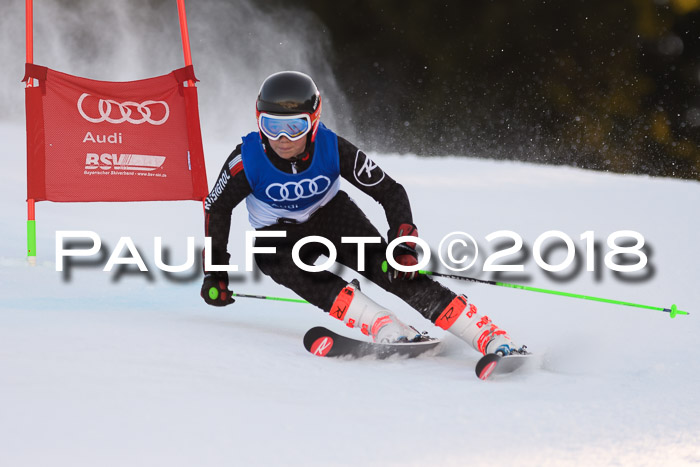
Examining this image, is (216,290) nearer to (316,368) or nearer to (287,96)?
(316,368)

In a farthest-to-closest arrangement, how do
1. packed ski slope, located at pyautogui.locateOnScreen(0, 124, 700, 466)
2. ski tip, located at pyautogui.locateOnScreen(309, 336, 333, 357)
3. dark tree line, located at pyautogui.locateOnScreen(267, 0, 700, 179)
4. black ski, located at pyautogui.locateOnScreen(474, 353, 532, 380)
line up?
dark tree line, located at pyautogui.locateOnScreen(267, 0, 700, 179)
ski tip, located at pyautogui.locateOnScreen(309, 336, 333, 357)
black ski, located at pyautogui.locateOnScreen(474, 353, 532, 380)
packed ski slope, located at pyautogui.locateOnScreen(0, 124, 700, 466)

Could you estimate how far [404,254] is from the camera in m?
2.36

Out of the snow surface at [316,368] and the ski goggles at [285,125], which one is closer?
the snow surface at [316,368]

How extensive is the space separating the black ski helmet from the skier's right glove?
23.4 inches

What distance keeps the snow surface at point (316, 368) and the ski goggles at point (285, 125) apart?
0.69 meters

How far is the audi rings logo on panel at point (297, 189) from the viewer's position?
2512 millimetres

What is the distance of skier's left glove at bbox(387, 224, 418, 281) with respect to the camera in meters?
2.33

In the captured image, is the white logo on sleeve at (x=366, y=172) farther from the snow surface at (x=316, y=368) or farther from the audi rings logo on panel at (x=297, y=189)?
the snow surface at (x=316, y=368)

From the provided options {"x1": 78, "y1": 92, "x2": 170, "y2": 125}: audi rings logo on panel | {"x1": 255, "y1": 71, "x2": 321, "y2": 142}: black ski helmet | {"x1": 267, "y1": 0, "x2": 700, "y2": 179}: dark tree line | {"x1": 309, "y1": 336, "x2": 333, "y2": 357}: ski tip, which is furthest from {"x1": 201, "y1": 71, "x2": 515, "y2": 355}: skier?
{"x1": 267, "y1": 0, "x2": 700, "y2": 179}: dark tree line

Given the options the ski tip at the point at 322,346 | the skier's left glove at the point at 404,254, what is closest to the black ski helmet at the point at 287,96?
the skier's left glove at the point at 404,254

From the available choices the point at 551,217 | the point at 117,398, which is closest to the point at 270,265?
the point at 117,398

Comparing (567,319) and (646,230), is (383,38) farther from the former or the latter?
(567,319)

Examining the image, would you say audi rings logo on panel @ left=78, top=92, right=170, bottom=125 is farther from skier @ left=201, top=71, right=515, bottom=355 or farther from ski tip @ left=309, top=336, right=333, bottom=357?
ski tip @ left=309, top=336, right=333, bottom=357

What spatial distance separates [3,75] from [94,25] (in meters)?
1.30
